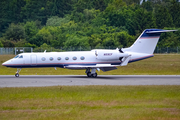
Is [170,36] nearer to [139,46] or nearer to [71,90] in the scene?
[139,46]

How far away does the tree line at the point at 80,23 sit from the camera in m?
69.3

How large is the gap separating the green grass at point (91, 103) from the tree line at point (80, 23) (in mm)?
41755

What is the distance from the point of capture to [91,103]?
47.3 ft

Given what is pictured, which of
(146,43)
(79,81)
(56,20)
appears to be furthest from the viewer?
(56,20)

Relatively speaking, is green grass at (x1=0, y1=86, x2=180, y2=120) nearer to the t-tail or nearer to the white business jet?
the white business jet

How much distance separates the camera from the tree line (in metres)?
69.3

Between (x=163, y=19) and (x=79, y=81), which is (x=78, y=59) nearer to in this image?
(x=79, y=81)

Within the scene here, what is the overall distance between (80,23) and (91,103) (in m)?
74.6

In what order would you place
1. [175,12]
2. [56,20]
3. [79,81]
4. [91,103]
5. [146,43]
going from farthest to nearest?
1. [56,20]
2. [175,12]
3. [146,43]
4. [79,81]
5. [91,103]

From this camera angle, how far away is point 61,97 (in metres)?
16.1

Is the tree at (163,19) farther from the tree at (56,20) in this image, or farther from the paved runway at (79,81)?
the paved runway at (79,81)

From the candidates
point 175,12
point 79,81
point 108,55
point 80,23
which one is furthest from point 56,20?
point 79,81

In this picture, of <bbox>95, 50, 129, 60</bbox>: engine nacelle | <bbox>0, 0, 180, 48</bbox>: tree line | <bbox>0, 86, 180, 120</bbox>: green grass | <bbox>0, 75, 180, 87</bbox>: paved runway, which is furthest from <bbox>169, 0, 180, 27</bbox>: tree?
<bbox>0, 86, 180, 120</bbox>: green grass

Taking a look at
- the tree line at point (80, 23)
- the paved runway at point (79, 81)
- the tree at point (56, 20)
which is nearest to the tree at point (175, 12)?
the tree line at point (80, 23)
